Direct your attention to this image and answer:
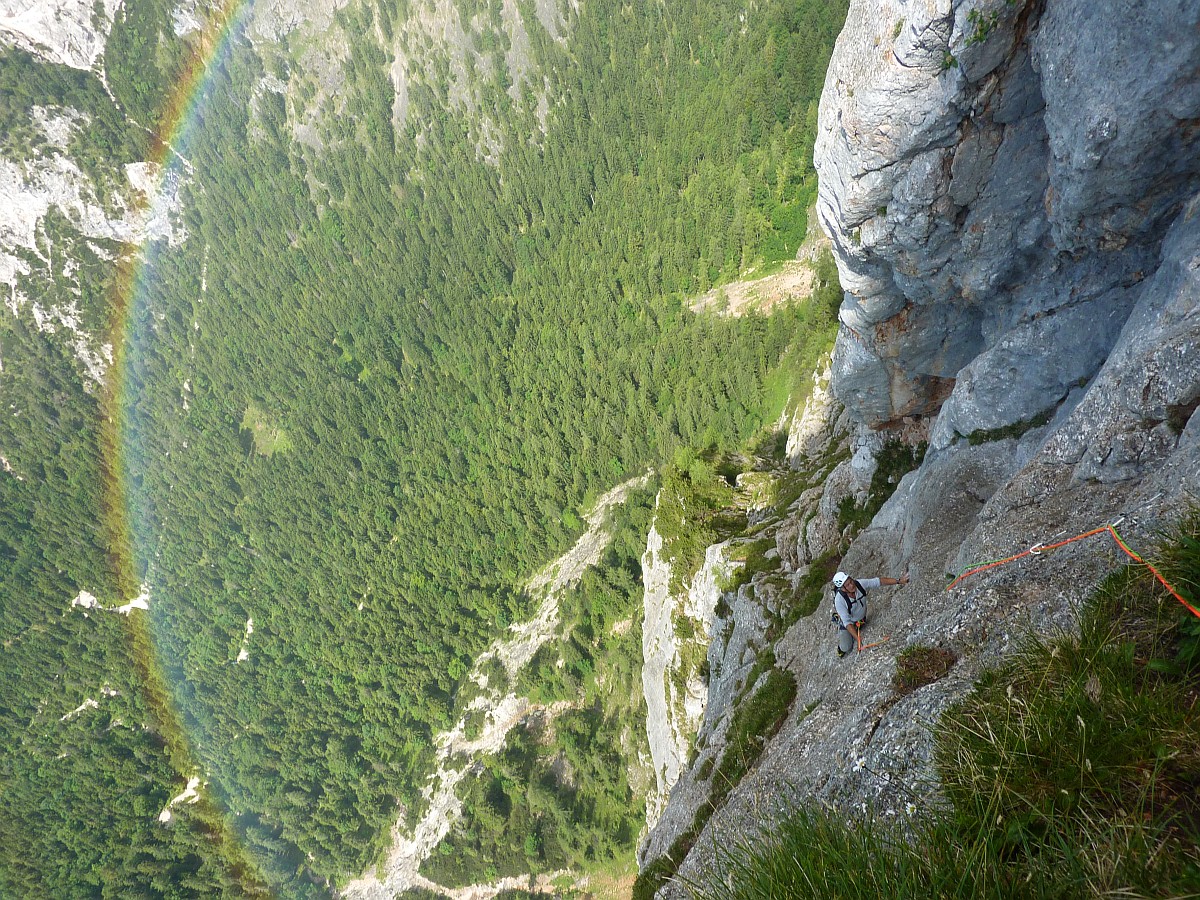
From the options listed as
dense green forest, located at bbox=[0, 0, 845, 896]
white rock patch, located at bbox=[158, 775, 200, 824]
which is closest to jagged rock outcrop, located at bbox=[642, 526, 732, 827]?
dense green forest, located at bbox=[0, 0, 845, 896]

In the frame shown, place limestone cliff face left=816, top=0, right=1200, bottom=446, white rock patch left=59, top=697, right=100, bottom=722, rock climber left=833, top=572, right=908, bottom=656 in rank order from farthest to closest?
white rock patch left=59, top=697, right=100, bottom=722 → rock climber left=833, top=572, right=908, bottom=656 → limestone cliff face left=816, top=0, right=1200, bottom=446

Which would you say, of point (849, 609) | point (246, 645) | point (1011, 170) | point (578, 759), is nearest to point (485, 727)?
point (578, 759)

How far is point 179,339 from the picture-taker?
17625cm

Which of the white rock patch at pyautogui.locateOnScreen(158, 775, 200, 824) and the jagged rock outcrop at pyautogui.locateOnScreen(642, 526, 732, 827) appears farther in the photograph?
the white rock patch at pyautogui.locateOnScreen(158, 775, 200, 824)

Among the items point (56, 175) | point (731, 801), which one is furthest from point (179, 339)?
point (731, 801)

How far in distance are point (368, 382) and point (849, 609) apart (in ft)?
518

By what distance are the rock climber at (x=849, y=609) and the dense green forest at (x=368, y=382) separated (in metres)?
57.7

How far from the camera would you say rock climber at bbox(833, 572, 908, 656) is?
14.6m

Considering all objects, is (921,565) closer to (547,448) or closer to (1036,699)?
(1036,699)

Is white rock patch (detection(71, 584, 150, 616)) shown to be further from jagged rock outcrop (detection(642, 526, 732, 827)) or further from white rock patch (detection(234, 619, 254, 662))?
jagged rock outcrop (detection(642, 526, 732, 827))

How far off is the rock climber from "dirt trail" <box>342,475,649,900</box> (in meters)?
77.3

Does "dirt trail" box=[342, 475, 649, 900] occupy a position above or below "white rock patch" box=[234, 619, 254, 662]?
below

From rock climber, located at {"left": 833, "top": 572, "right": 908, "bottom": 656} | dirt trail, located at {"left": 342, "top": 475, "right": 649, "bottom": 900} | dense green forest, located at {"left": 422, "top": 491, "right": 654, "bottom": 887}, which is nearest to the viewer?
rock climber, located at {"left": 833, "top": 572, "right": 908, "bottom": 656}

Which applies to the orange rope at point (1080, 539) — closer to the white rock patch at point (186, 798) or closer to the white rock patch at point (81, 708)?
the white rock patch at point (186, 798)
